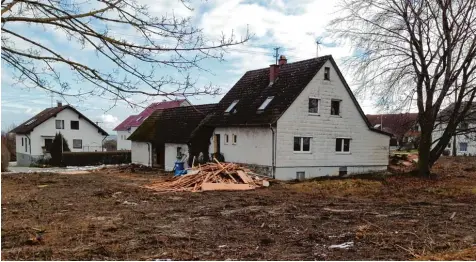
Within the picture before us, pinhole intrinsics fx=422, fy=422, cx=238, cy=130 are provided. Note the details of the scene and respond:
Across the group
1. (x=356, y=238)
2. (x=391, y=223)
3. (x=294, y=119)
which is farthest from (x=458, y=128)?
(x=356, y=238)

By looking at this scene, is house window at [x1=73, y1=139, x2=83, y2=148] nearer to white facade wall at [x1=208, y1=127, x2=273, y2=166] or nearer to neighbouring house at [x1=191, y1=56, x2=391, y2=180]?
neighbouring house at [x1=191, y1=56, x2=391, y2=180]

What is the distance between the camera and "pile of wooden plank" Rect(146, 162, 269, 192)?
1922 cm

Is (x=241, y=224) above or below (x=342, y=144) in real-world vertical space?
below

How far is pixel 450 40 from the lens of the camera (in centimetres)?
2286

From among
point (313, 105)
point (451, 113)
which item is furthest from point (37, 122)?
point (451, 113)

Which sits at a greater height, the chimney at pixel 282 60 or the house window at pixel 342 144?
the chimney at pixel 282 60

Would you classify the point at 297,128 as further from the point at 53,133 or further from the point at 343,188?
the point at 53,133

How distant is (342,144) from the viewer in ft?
90.7

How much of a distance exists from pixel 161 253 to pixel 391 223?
6047mm

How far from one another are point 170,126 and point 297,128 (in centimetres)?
1219

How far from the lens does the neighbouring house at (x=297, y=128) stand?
81.8 feet

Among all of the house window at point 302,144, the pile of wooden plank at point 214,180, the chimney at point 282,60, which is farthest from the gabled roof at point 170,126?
the pile of wooden plank at point 214,180

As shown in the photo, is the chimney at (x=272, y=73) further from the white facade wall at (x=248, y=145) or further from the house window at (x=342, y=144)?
the house window at (x=342, y=144)

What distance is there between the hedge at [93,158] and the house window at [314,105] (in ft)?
83.5
